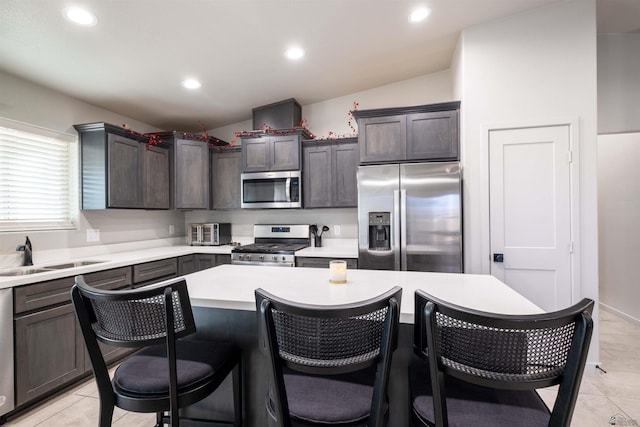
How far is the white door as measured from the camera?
8.64ft

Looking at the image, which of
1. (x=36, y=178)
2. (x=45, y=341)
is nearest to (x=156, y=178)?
Result: (x=36, y=178)

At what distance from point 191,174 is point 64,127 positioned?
1.28 meters

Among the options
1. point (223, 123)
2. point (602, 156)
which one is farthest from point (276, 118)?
point (602, 156)

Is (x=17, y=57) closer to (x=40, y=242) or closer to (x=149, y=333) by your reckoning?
Answer: (x=40, y=242)

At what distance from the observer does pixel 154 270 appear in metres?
3.02

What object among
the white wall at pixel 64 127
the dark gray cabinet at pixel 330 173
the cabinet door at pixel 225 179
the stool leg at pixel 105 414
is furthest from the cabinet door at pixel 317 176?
the stool leg at pixel 105 414

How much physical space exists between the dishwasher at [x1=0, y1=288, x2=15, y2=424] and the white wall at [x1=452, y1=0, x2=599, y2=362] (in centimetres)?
352

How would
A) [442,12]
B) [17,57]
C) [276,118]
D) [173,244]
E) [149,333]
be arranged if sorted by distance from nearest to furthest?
[149,333], [17,57], [442,12], [276,118], [173,244]

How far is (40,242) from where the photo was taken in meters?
2.63

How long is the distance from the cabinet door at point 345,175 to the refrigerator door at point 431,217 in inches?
31.4

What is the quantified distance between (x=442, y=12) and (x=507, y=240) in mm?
2082

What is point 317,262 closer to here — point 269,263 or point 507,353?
point 269,263

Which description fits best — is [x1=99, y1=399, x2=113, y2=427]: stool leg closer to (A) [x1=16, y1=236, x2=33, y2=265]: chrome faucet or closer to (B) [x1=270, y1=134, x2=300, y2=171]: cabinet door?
(A) [x1=16, y1=236, x2=33, y2=265]: chrome faucet

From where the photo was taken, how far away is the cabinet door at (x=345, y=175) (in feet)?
11.5
